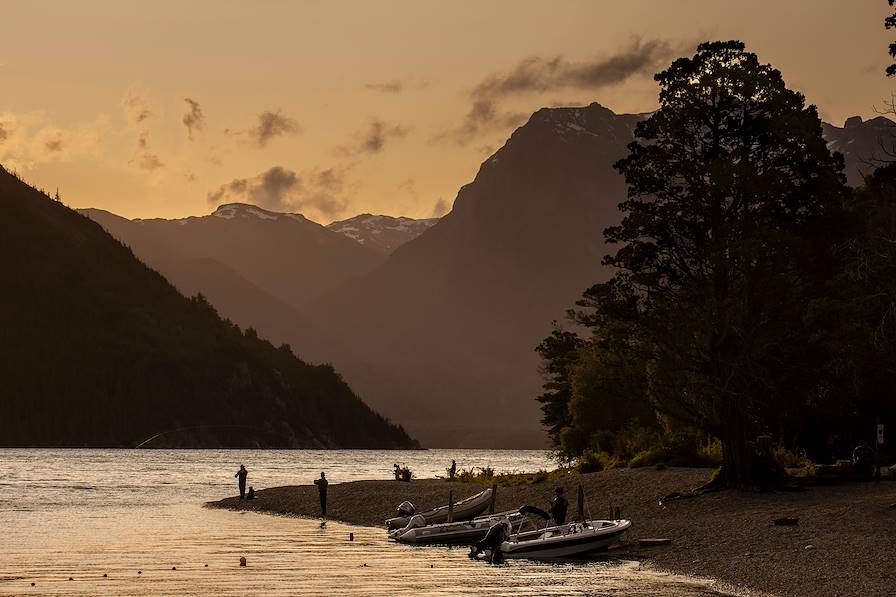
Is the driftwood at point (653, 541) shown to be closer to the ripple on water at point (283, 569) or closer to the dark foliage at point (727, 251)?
the ripple on water at point (283, 569)

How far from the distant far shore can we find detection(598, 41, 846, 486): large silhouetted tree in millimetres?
3978

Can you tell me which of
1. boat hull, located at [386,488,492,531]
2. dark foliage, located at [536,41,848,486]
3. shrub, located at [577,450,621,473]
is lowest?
boat hull, located at [386,488,492,531]

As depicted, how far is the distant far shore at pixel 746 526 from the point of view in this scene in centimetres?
3725

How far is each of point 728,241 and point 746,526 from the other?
14.0 metres

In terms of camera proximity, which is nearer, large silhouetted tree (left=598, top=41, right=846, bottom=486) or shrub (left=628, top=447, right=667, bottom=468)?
large silhouetted tree (left=598, top=41, right=846, bottom=486)

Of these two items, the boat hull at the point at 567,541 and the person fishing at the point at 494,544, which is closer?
the boat hull at the point at 567,541

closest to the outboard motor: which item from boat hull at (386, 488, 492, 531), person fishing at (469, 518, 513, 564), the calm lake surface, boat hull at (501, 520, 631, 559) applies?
boat hull at (386, 488, 492, 531)

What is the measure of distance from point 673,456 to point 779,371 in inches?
513

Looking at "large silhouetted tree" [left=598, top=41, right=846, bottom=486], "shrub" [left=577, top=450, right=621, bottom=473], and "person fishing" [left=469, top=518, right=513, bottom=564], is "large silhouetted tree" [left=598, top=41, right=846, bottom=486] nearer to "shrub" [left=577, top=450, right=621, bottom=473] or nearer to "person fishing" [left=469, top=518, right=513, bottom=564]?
"person fishing" [left=469, top=518, right=513, bottom=564]

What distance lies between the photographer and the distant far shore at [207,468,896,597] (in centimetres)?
3725

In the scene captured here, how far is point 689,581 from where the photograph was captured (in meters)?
39.2

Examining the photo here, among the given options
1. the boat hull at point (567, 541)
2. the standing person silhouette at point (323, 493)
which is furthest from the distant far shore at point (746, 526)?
the boat hull at point (567, 541)

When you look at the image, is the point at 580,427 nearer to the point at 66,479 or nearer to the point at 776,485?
the point at 776,485

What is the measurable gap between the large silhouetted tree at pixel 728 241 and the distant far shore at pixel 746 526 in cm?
398
